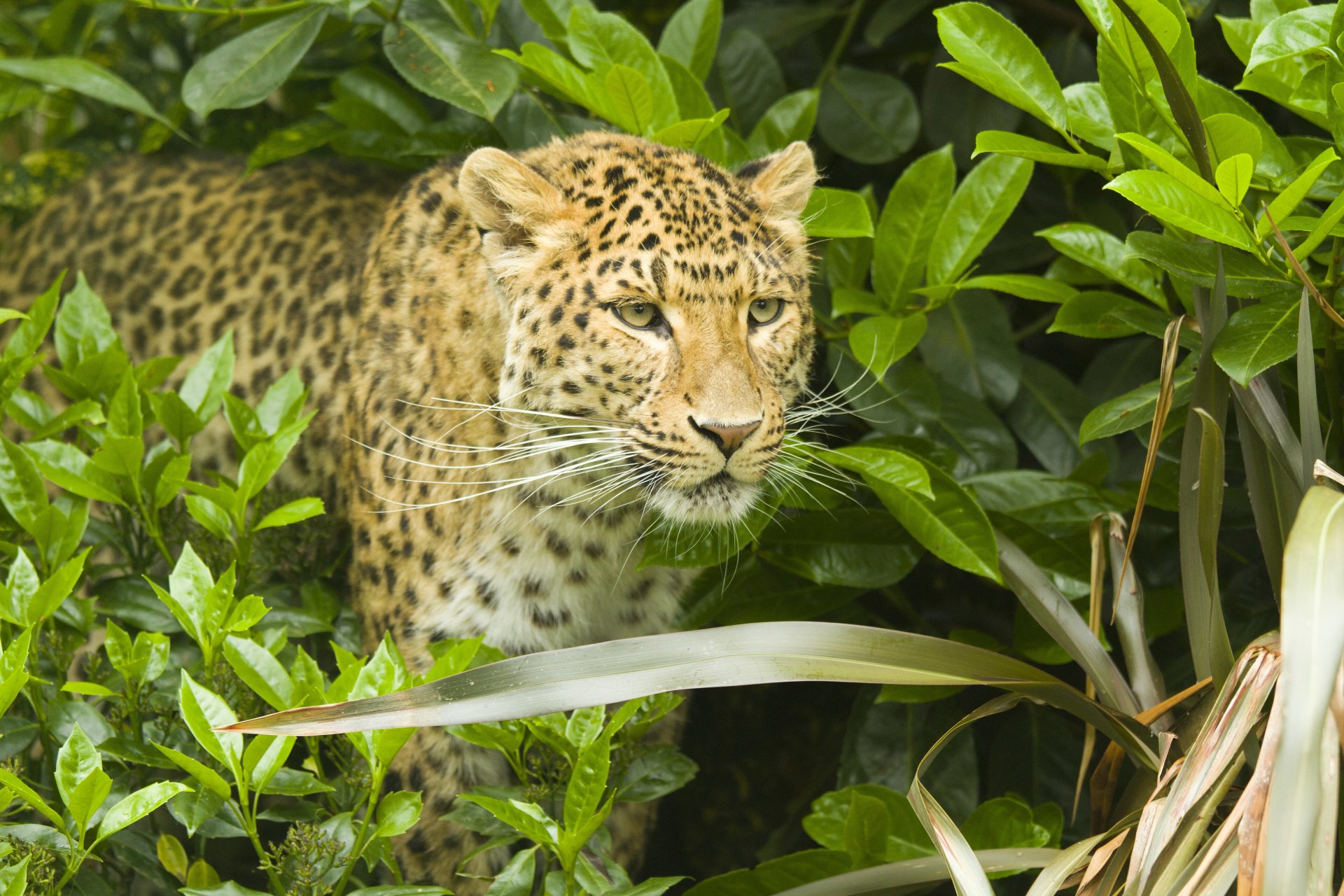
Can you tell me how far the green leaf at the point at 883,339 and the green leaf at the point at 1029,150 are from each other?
0.59 meters

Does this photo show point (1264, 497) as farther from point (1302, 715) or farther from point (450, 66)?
point (450, 66)

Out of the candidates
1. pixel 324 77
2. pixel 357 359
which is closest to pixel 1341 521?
pixel 357 359

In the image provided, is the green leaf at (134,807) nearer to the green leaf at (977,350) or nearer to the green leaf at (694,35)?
the green leaf at (694,35)

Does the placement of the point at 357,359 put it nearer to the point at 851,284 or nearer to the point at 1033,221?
the point at 851,284

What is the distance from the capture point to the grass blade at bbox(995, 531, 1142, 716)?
2.76 metres

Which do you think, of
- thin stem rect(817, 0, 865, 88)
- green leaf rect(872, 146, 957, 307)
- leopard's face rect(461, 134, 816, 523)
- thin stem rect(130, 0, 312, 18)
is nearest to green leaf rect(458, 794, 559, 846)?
leopard's face rect(461, 134, 816, 523)

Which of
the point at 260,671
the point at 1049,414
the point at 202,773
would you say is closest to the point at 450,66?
the point at 260,671

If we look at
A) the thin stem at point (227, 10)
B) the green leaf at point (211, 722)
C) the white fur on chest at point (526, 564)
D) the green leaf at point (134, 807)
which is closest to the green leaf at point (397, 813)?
the green leaf at point (211, 722)

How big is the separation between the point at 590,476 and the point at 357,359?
100 cm

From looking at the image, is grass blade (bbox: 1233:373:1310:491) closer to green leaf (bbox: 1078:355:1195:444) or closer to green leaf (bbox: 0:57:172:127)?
green leaf (bbox: 1078:355:1195:444)

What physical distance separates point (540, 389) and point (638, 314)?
11.9 inches

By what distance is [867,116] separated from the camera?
430 centimetres

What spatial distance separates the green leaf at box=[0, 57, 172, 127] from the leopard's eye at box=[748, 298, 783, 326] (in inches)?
75.7

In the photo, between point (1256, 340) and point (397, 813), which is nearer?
point (397, 813)
